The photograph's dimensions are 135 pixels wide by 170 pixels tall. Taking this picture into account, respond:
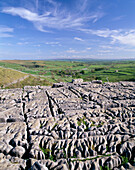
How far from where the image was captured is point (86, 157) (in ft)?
23.6

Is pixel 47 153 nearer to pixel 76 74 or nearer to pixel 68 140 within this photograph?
pixel 68 140

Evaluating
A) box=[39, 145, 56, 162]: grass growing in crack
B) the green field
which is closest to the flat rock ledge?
box=[39, 145, 56, 162]: grass growing in crack

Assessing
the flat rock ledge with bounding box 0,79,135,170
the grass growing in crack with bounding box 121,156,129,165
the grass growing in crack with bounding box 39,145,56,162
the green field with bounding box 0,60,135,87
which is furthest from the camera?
the green field with bounding box 0,60,135,87

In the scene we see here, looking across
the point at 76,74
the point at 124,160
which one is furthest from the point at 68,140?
the point at 76,74

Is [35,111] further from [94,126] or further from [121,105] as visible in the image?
[121,105]

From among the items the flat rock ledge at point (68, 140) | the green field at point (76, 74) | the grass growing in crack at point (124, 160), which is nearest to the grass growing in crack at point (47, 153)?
the flat rock ledge at point (68, 140)

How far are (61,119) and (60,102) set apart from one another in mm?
3939

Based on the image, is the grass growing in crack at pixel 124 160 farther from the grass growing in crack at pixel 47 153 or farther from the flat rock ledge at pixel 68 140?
Answer: the grass growing in crack at pixel 47 153

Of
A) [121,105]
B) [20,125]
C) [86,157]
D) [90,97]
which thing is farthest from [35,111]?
[121,105]

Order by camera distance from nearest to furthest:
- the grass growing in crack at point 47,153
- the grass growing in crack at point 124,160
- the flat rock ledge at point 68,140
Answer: the flat rock ledge at point 68,140 → the grass growing in crack at point 124,160 → the grass growing in crack at point 47,153

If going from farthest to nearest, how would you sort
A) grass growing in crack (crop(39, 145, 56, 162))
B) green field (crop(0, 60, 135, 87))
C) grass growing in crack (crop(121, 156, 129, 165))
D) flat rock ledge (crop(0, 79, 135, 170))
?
green field (crop(0, 60, 135, 87)) → grass growing in crack (crop(39, 145, 56, 162)) → grass growing in crack (crop(121, 156, 129, 165)) → flat rock ledge (crop(0, 79, 135, 170))

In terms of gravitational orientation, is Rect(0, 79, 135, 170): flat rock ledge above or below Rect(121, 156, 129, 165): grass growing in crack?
above

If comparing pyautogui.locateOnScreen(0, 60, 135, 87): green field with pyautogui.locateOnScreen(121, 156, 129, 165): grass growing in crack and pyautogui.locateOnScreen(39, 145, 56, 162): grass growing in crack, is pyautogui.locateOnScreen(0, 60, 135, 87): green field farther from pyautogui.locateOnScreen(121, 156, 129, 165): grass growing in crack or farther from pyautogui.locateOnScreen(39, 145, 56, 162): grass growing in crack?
pyautogui.locateOnScreen(39, 145, 56, 162): grass growing in crack

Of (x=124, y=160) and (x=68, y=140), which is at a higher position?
(x=68, y=140)
